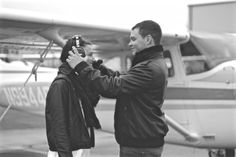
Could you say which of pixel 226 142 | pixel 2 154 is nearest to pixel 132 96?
pixel 226 142

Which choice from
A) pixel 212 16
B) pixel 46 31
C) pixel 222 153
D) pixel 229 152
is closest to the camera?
pixel 46 31

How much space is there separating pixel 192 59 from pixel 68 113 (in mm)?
3840

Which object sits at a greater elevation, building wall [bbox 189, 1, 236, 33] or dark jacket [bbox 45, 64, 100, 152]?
dark jacket [bbox 45, 64, 100, 152]

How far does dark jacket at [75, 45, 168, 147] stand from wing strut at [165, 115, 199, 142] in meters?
3.39

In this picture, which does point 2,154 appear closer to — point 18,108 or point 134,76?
point 18,108

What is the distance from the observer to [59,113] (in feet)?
10.0

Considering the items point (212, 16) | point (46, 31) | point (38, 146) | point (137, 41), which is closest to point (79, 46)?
point (137, 41)

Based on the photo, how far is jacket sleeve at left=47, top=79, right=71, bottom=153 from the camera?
3.04m

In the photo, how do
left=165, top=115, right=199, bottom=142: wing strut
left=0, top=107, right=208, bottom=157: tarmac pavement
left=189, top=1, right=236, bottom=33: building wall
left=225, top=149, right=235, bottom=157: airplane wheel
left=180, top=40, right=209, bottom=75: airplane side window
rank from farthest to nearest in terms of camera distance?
left=189, top=1, right=236, bottom=33: building wall, left=0, top=107, right=208, bottom=157: tarmac pavement, left=225, top=149, right=235, bottom=157: airplane wheel, left=180, top=40, right=209, bottom=75: airplane side window, left=165, top=115, right=199, bottom=142: wing strut

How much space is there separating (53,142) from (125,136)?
18.4 inches

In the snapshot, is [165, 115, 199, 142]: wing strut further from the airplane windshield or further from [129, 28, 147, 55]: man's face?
[129, 28, 147, 55]: man's face

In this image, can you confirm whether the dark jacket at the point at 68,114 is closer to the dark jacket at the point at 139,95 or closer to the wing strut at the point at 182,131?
the dark jacket at the point at 139,95

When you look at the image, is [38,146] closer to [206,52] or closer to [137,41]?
[206,52]

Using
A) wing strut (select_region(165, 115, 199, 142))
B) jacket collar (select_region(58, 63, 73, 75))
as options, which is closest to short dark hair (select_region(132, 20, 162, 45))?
jacket collar (select_region(58, 63, 73, 75))
